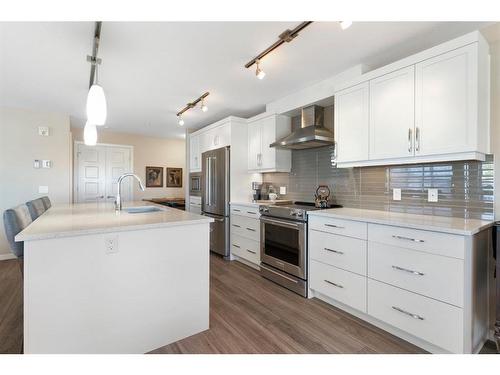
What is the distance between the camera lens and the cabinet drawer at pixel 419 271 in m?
1.55

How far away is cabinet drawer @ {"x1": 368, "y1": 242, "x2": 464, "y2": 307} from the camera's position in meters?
1.55

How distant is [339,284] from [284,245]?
732mm

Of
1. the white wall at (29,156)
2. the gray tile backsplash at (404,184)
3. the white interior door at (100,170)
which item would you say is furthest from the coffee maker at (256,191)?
the white interior door at (100,170)

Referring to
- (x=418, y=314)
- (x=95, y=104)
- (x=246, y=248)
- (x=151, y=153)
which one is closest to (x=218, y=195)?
(x=246, y=248)

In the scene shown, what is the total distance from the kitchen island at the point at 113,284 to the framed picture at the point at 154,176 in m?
4.59

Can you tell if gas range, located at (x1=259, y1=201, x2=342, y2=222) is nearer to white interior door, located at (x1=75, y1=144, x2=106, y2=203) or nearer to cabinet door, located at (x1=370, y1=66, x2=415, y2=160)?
cabinet door, located at (x1=370, y1=66, x2=415, y2=160)

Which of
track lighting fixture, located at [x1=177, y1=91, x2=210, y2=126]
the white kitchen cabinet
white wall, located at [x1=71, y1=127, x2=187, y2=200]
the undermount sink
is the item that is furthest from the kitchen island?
white wall, located at [x1=71, y1=127, x2=187, y2=200]

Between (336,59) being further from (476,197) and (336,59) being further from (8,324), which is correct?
(8,324)

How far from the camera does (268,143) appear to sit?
11.7 feet

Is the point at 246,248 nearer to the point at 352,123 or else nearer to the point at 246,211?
the point at 246,211

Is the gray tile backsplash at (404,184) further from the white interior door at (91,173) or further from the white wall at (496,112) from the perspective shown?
the white interior door at (91,173)
